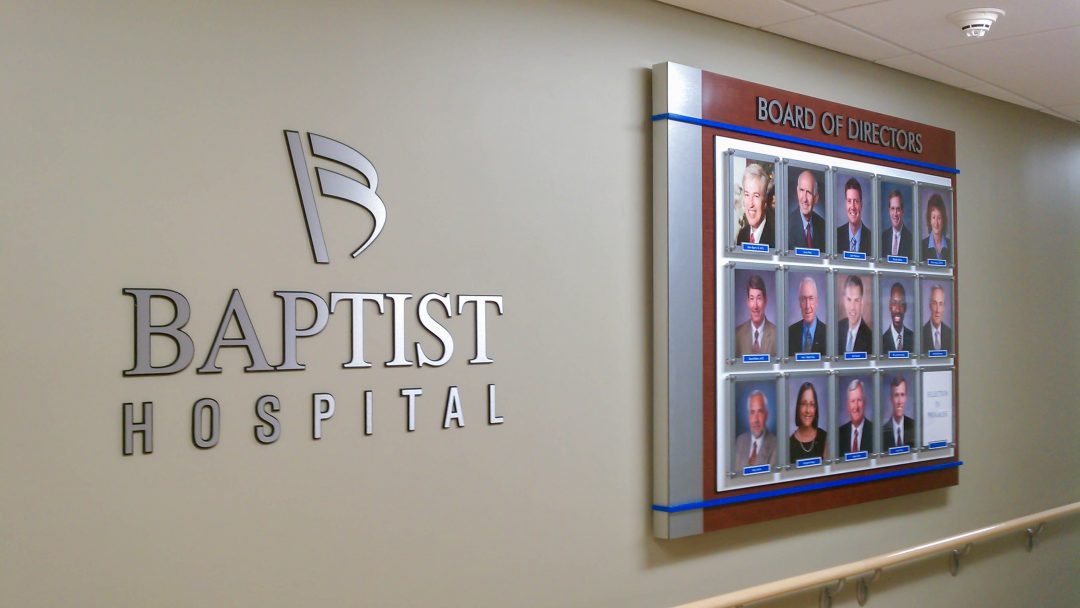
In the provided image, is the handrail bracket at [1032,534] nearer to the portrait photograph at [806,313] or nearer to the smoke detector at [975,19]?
the portrait photograph at [806,313]

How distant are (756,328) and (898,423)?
1.18 meters

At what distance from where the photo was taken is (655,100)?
375 centimetres

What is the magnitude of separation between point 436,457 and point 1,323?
1.29 meters

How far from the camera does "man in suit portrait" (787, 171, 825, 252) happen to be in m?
4.20

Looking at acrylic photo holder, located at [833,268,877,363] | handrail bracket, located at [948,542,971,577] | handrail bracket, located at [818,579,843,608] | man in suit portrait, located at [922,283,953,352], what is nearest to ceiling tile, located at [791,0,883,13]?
acrylic photo holder, located at [833,268,877,363]

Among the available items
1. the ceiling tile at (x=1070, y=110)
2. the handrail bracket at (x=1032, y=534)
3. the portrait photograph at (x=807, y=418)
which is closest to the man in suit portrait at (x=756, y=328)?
the portrait photograph at (x=807, y=418)

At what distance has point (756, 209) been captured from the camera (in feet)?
13.3

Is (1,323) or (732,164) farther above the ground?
(732,164)

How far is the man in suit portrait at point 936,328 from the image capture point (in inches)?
194

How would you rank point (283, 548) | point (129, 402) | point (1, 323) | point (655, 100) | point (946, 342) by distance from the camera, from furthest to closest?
A: point (946, 342), point (655, 100), point (283, 548), point (129, 402), point (1, 323)

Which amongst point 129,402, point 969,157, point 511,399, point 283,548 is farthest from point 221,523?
point 969,157

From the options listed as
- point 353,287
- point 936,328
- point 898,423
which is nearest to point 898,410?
point 898,423

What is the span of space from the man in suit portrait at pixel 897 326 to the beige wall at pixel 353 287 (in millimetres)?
786

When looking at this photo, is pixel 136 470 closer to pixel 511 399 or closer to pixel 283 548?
pixel 283 548
